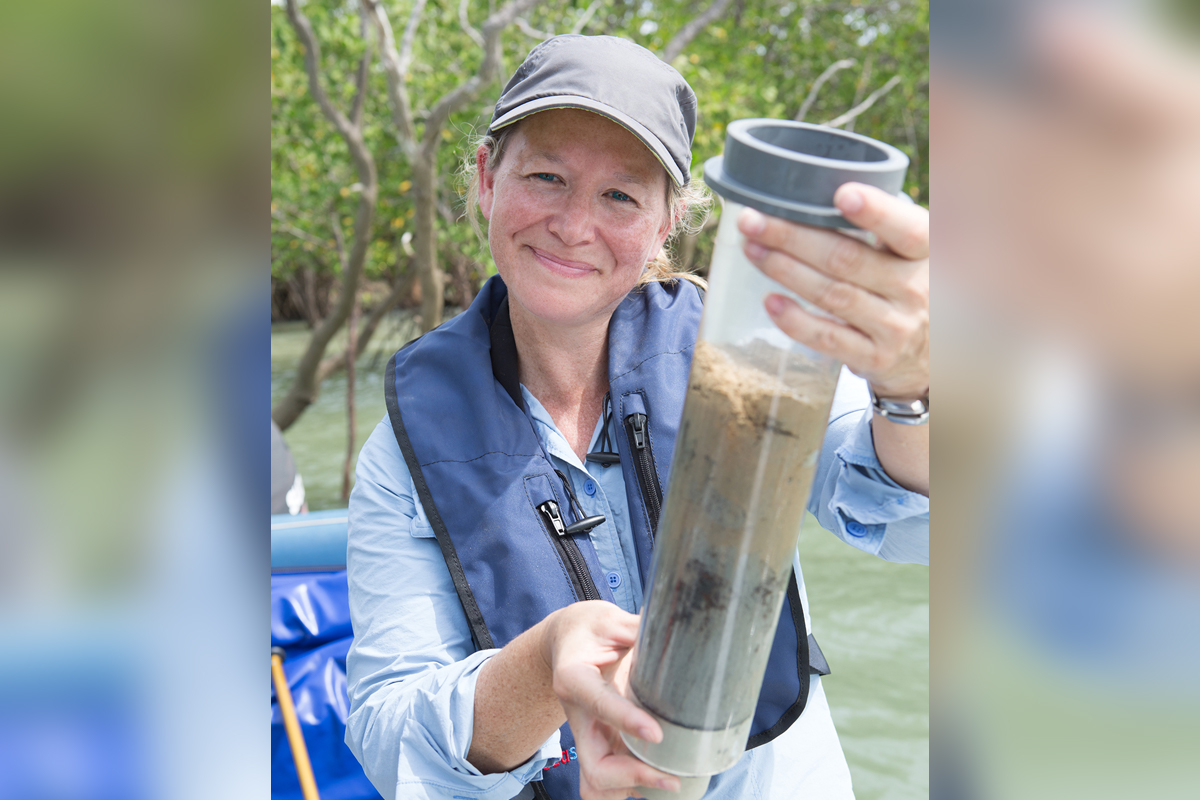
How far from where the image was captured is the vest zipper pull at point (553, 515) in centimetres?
164

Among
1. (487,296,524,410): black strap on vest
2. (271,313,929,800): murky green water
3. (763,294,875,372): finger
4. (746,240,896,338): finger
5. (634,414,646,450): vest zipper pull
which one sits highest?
(746,240,896,338): finger

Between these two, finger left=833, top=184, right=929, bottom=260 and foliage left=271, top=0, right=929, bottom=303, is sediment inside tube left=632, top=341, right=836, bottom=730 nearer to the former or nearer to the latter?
finger left=833, top=184, right=929, bottom=260

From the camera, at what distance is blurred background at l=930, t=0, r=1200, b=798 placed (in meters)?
0.34

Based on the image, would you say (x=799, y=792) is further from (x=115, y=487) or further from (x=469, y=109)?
(x=469, y=109)

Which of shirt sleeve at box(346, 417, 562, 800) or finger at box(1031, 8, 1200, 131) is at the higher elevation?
finger at box(1031, 8, 1200, 131)

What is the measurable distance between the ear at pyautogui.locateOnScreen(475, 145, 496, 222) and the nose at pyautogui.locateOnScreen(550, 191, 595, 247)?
8.6 inches

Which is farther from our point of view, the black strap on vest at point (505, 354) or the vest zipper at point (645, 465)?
the black strap on vest at point (505, 354)

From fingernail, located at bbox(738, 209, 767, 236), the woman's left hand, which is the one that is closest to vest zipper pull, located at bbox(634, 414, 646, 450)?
the woman's left hand

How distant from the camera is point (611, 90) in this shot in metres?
1.48

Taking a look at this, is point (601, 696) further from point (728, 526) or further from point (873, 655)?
point (873, 655)

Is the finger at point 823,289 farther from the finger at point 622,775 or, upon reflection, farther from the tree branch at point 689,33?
the tree branch at point 689,33

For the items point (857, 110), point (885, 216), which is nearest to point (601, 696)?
point (885, 216)

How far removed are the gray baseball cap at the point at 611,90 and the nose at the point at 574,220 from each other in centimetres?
15

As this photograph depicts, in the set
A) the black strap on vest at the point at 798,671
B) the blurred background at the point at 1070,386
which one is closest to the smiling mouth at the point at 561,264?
the black strap on vest at the point at 798,671
